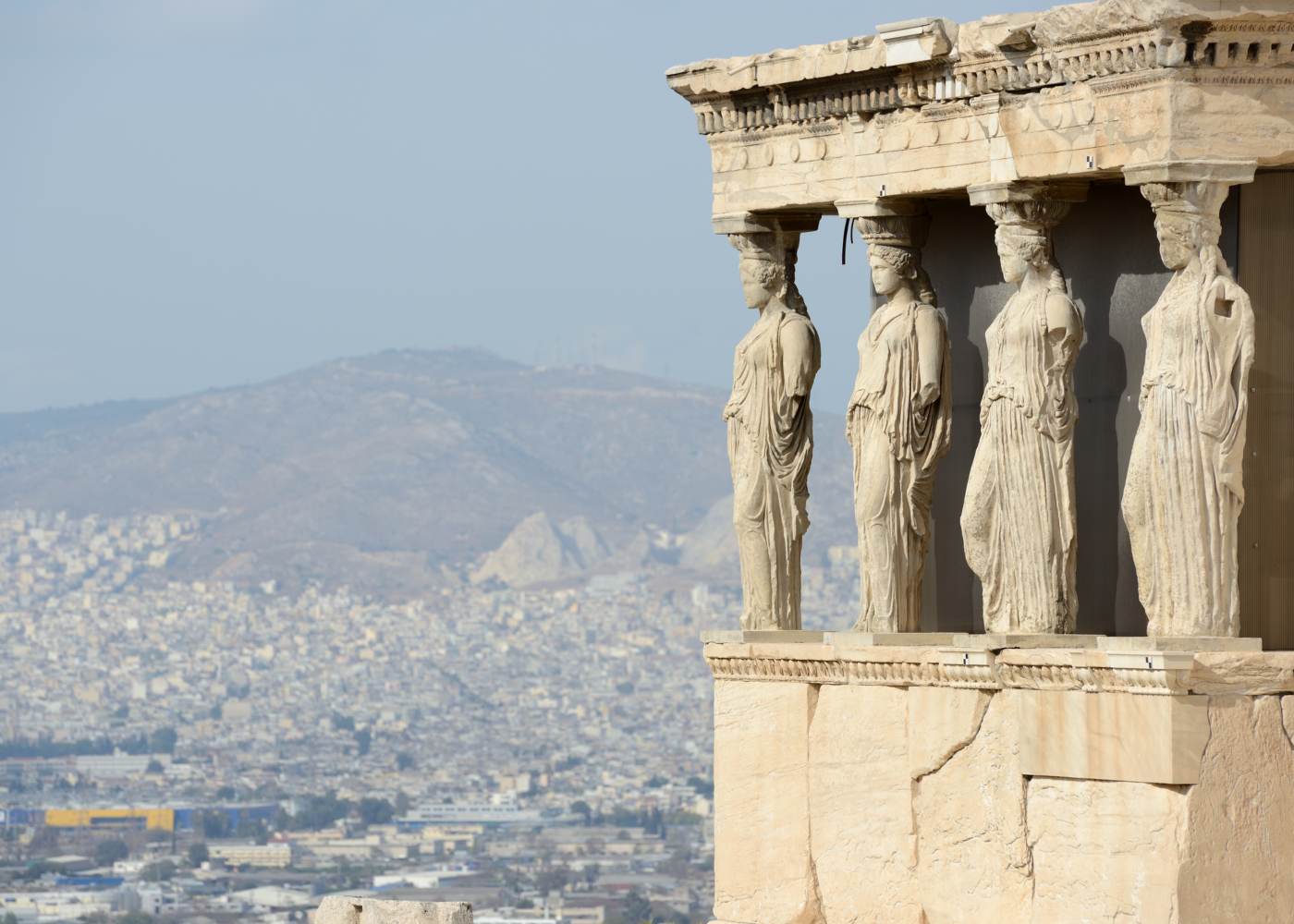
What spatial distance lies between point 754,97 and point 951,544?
2.50 meters

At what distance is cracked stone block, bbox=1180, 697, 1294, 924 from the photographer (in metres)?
15.6

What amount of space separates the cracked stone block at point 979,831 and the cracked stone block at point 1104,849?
132 millimetres

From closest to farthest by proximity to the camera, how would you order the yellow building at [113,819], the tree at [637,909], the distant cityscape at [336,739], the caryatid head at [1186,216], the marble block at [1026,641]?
the caryatid head at [1186,216], the marble block at [1026,641], the tree at [637,909], the distant cityscape at [336,739], the yellow building at [113,819]

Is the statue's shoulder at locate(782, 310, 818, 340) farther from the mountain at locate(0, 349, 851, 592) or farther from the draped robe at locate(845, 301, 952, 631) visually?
the mountain at locate(0, 349, 851, 592)

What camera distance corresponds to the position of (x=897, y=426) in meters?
17.3

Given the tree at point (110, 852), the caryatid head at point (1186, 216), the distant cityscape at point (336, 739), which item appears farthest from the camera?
the tree at point (110, 852)

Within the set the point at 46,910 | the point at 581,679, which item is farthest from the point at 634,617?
the point at 46,910

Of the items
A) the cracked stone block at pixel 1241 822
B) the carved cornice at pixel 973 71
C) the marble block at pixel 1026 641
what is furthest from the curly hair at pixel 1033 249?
the cracked stone block at pixel 1241 822

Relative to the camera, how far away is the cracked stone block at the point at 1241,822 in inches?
616

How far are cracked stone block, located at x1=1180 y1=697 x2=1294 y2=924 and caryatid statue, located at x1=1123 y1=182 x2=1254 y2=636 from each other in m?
0.45

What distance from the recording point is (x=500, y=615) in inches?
5384

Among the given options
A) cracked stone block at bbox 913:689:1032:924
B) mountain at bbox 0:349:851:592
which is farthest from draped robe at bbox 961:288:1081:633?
mountain at bbox 0:349:851:592

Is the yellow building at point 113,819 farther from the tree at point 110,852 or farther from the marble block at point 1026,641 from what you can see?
the marble block at point 1026,641

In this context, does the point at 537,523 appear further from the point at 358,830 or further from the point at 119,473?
the point at 358,830
